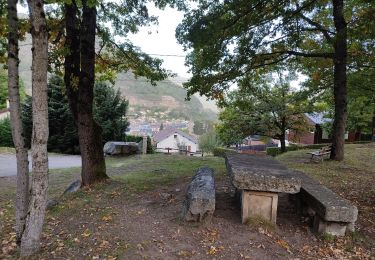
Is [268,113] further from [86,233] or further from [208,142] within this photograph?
[208,142]

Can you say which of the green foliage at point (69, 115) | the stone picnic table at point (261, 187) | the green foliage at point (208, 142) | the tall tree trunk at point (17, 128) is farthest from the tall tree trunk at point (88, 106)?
the green foliage at point (208, 142)

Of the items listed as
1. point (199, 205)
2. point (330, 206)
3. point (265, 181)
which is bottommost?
point (199, 205)

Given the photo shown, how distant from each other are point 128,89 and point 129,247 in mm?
144079

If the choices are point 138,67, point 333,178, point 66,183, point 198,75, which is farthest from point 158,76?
point 333,178

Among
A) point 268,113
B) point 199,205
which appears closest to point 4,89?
point 268,113

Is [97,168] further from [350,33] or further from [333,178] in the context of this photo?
[350,33]

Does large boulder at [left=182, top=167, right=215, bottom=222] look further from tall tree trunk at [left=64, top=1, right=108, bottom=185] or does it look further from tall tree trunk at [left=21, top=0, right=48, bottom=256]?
tall tree trunk at [left=64, top=1, right=108, bottom=185]

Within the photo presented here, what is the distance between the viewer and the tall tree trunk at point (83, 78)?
8891mm

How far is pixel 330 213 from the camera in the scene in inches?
204

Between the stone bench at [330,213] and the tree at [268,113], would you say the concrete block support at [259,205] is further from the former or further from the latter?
the tree at [268,113]

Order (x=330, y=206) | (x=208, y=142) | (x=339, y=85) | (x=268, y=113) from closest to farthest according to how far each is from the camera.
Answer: (x=330, y=206)
(x=339, y=85)
(x=268, y=113)
(x=208, y=142)

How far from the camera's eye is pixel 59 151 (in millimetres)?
27359

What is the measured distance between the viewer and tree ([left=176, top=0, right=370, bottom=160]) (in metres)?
10.2

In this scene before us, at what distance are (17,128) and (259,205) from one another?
4.01m
